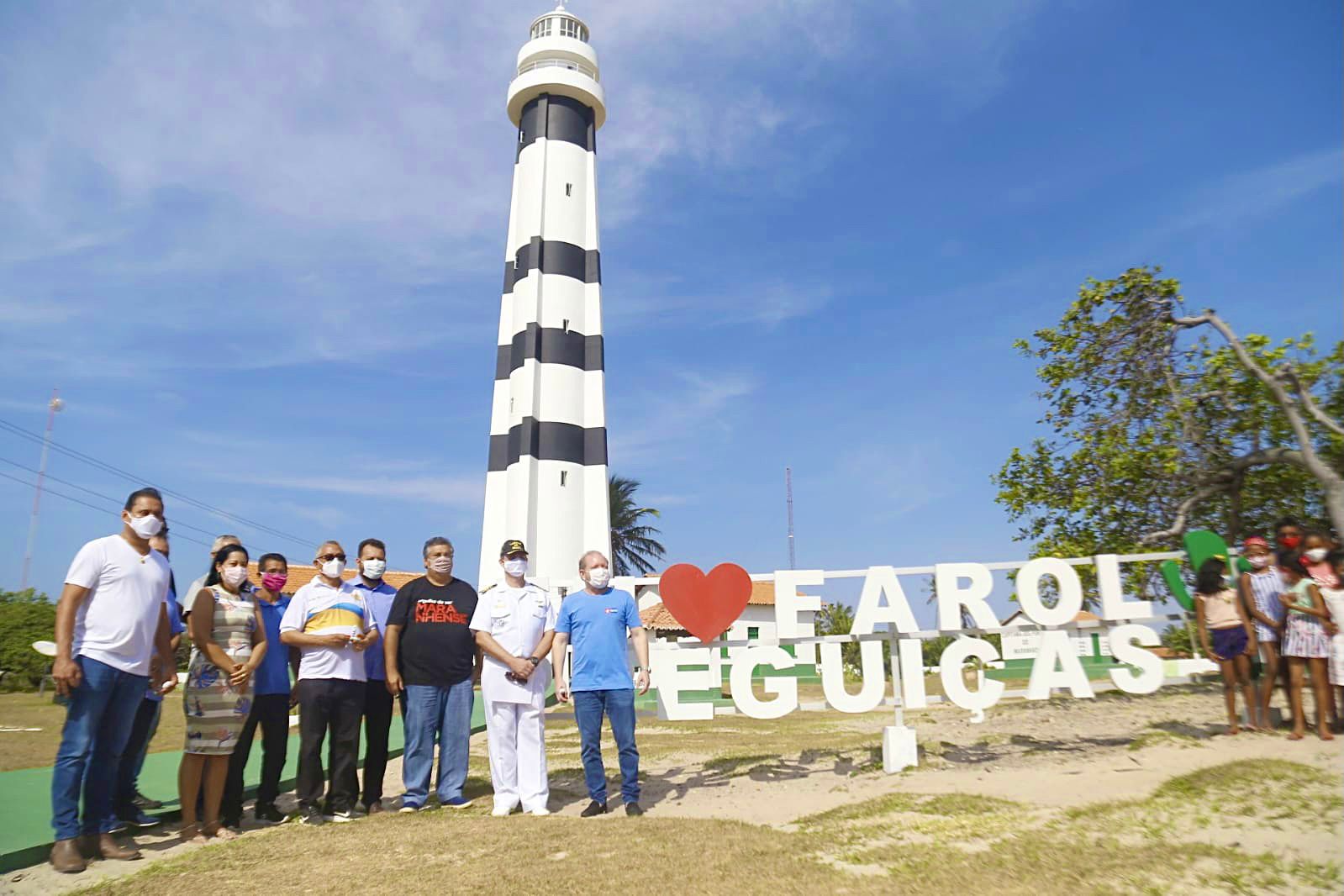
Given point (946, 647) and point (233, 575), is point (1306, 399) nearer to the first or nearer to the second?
point (946, 647)

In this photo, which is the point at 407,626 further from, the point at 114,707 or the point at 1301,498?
the point at 1301,498

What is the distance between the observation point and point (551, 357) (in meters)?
20.2

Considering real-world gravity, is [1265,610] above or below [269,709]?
above

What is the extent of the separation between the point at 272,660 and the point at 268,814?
1.04 metres

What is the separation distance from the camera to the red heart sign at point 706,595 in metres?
7.70

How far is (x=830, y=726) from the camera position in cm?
1288

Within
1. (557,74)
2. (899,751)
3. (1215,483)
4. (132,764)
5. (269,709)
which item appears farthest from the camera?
(557,74)

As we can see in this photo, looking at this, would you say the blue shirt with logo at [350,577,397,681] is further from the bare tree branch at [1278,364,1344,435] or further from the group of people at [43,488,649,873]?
the bare tree branch at [1278,364,1344,435]

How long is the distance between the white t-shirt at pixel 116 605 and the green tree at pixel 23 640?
63.9 ft

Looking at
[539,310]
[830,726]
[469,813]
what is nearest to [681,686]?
[469,813]

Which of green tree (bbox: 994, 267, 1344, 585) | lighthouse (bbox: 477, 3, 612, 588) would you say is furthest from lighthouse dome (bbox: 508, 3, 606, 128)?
green tree (bbox: 994, 267, 1344, 585)

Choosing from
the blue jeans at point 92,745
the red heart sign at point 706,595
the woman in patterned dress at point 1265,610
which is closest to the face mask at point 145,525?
the blue jeans at point 92,745

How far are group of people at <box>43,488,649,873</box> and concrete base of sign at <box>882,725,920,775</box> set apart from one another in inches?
93.0

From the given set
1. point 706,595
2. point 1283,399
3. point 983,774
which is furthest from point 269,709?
point 1283,399
